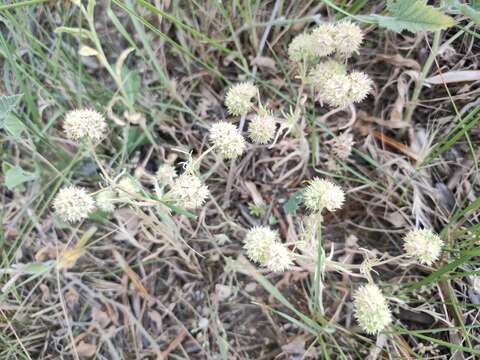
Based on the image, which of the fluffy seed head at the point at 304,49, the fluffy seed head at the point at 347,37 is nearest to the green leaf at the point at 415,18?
the fluffy seed head at the point at 347,37

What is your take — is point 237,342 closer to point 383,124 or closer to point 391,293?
point 391,293

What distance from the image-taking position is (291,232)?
147 centimetres

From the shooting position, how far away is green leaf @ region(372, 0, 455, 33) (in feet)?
3.39

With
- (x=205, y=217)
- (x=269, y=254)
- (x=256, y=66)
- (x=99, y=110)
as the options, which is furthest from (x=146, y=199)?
(x=256, y=66)

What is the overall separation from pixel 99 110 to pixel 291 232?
80 cm

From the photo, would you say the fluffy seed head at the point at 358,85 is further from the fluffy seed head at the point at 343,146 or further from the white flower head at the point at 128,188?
the white flower head at the point at 128,188

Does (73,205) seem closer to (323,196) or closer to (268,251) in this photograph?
(268,251)

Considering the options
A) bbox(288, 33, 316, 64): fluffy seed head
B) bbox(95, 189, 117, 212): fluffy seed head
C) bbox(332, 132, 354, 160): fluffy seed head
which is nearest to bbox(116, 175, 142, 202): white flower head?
bbox(95, 189, 117, 212): fluffy seed head

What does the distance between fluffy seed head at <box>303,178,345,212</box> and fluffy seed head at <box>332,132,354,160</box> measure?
31 cm

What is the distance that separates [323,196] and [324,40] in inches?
16.4

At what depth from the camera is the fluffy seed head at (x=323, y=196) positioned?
1.17m

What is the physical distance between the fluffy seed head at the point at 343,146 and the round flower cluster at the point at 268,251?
17.8 inches

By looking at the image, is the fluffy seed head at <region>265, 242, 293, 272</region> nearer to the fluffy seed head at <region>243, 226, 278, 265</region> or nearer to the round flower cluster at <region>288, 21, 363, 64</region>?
the fluffy seed head at <region>243, 226, 278, 265</region>

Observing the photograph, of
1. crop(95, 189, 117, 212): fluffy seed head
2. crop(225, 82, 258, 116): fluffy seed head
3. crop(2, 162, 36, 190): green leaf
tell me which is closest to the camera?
crop(95, 189, 117, 212): fluffy seed head
